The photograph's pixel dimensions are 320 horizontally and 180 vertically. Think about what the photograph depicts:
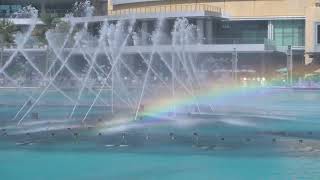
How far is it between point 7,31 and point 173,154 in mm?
63129

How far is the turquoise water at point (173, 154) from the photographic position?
14.7 meters

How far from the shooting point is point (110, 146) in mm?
18688

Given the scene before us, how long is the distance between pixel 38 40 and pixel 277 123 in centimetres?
5353

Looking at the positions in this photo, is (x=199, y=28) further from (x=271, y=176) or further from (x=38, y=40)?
(x=271, y=176)

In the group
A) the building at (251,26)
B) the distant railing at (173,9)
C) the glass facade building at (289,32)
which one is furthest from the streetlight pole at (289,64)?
the distant railing at (173,9)

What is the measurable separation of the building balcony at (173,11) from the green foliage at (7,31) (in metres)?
11.7

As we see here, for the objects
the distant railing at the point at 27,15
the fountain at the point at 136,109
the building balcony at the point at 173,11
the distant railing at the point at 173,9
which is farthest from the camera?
the distant railing at the point at 27,15

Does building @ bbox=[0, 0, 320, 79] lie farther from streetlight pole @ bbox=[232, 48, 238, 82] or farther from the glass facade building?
streetlight pole @ bbox=[232, 48, 238, 82]

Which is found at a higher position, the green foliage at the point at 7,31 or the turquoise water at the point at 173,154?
the green foliage at the point at 7,31

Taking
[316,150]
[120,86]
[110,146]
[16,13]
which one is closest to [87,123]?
[110,146]

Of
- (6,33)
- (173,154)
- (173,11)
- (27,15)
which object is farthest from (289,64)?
(173,154)

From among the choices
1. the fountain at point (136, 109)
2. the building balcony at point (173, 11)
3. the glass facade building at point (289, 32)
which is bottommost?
the fountain at point (136, 109)

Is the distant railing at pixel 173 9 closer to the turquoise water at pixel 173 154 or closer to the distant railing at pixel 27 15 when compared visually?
the distant railing at pixel 27 15

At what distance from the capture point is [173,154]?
17219mm
